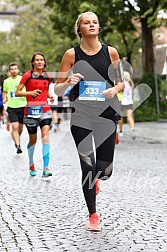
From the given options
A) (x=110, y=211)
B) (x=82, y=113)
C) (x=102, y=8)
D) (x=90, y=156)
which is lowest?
(x=110, y=211)

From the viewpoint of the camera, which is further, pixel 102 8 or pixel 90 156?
pixel 102 8

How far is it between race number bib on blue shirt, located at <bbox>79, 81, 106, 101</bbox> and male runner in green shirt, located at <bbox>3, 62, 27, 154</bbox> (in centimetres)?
791

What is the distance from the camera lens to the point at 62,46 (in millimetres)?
43156

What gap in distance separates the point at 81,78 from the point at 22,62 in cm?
5124

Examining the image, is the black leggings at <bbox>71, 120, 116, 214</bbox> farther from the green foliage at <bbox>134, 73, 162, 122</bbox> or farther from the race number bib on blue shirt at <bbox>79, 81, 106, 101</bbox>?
the green foliage at <bbox>134, 73, 162, 122</bbox>

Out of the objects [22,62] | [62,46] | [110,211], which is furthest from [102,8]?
[22,62]

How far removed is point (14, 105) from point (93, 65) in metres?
8.50

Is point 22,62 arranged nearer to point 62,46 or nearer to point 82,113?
point 62,46

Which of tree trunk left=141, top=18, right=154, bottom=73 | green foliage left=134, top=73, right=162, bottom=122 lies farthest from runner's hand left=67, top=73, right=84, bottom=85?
tree trunk left=141, top=18, right=154, bottom=73

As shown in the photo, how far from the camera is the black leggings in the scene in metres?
5.84

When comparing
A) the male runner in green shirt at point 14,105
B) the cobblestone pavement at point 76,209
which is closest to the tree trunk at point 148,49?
the male runner in green shirt at point 14,105

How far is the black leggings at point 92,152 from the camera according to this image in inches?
230

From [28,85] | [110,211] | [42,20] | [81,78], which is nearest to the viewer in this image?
[81,78]

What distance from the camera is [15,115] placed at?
14.0 meters
